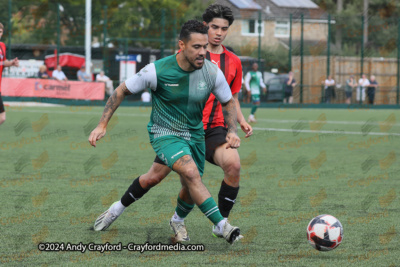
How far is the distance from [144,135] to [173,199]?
907 cm

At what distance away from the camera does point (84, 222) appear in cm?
673

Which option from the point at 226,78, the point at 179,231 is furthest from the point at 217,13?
the point at 179,231

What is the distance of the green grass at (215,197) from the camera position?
5.44m

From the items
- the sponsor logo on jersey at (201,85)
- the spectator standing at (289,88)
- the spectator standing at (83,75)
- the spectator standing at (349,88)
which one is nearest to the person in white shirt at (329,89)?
the spectator standing at (349,88)

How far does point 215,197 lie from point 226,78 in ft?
7.09

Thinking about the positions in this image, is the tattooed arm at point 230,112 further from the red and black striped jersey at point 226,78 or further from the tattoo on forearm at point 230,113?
the red and black striped jersey at point 226,78

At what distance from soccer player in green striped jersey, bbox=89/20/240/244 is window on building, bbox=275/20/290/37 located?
3153 centimetres

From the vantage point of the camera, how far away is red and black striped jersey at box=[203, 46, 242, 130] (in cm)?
650

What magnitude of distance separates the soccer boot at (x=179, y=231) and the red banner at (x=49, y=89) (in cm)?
2568

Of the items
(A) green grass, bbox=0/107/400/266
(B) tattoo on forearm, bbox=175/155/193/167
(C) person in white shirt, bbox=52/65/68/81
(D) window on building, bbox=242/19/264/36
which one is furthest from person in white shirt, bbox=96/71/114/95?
(B) tattoo on forearm, bbox=175/155/193/167

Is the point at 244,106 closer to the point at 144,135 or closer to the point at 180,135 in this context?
the point at 144,135

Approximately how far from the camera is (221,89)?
5.75m

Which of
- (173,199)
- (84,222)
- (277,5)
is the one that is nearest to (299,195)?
(173,199)

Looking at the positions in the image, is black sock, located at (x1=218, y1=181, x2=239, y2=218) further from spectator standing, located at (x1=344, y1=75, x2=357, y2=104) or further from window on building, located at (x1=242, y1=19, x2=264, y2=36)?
spectator standing, located at (x1=344, y1=75, x2=357, y2=104)
